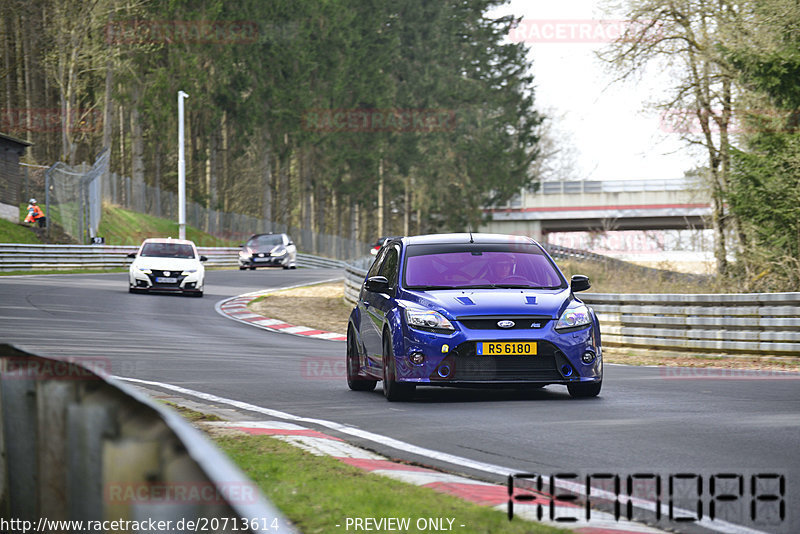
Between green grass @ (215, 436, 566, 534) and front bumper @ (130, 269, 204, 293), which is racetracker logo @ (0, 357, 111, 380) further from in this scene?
front bumper @ (130, 269, 204, 293)

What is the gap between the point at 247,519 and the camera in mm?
2709

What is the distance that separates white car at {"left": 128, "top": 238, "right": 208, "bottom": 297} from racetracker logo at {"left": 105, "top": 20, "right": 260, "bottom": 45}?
24.5 m

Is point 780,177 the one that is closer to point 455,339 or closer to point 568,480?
point 455,339

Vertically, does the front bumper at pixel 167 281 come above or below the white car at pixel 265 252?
below

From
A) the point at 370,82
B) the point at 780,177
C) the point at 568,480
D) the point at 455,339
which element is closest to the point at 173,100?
the point at 370,82

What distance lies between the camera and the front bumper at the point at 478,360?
420 inches

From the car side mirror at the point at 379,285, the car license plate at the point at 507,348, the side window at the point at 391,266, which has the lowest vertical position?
the car license plate at the point at 507,348

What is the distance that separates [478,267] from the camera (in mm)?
12078

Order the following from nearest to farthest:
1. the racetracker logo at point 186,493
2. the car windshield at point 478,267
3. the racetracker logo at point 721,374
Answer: the racetracker logo at point 186,493
the car windshield at point 478,267
the racetracker logo at point 721,374

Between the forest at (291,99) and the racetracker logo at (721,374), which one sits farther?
the forest at (291,99)

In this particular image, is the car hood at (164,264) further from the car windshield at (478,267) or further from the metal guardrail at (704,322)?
the car windshield at (478,267)

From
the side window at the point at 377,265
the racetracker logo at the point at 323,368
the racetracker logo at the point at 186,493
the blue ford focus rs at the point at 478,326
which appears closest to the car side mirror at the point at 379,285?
the blue ford focus rs at the point at 478,326

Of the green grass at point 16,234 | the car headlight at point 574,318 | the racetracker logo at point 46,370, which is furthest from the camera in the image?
the green grass at point 16,234

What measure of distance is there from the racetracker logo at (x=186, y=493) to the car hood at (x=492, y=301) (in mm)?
7757
